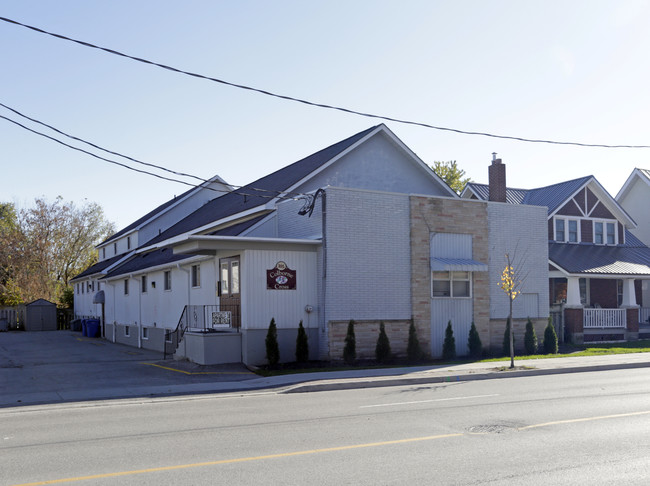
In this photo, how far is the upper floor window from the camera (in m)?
35.2

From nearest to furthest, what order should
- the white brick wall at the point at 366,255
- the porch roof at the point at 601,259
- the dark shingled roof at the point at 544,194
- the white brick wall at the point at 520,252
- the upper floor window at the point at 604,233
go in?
the white brick wall at the point at 366,255 → the white brick wall at the point at 520,252 → the porch roof at the point at 601,259 → the dark shingled roof at the point at 544,194 → the upper floor window at the point at 604,233

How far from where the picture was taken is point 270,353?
19922mm

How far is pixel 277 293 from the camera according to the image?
2075cm

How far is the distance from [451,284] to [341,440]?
49.6 feet

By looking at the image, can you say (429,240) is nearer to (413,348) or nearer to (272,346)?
(413,348)

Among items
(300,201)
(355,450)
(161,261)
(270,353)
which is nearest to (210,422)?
(355,450)

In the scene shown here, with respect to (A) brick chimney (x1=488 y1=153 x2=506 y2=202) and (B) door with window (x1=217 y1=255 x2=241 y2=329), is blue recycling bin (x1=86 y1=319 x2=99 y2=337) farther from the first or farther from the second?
(A) brick chimney (x1=488 y1=153 x2=506 y2=202)

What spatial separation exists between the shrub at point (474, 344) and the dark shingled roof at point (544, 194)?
12.5 metres

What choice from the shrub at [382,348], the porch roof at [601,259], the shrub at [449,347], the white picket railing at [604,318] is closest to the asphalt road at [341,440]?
the shrub at [382,348]

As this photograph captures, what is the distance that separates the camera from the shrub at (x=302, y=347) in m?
20.3

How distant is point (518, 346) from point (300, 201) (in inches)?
386

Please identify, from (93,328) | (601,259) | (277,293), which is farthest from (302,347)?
(93,328)

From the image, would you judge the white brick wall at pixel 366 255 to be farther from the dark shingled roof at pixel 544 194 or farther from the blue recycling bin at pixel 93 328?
the blue recycling bin at pixel 93 328

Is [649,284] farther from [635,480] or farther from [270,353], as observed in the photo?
[635,480]
